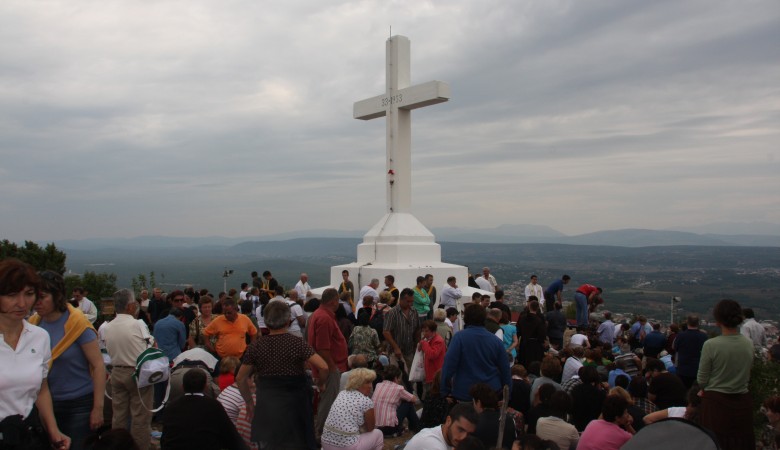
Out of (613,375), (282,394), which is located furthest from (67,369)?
(613,375)

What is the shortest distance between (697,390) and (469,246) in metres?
129

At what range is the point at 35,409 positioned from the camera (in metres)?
3.65

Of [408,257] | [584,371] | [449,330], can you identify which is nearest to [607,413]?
[584,371]

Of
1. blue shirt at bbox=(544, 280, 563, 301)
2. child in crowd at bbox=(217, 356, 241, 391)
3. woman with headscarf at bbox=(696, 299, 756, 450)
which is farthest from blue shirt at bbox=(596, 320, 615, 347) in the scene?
child in crowd at bbox=(217, 356, 241, 391)

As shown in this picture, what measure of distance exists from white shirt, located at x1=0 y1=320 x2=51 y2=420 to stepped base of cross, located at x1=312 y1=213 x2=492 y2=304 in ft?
30.6

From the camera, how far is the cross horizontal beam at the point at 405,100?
43.7ft

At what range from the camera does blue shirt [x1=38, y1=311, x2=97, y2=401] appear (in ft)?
14.0

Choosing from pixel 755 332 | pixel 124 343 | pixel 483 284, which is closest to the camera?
pixel 124 343

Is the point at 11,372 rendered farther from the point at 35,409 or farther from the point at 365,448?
the point at 365,448

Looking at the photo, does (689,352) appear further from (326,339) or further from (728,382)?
(326,339)

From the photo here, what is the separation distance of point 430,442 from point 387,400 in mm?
1987

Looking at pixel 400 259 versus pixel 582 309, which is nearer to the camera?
pixel 582 309

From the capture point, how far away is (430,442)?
4711 millimetres

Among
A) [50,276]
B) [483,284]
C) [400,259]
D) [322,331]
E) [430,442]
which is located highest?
[50,276]
